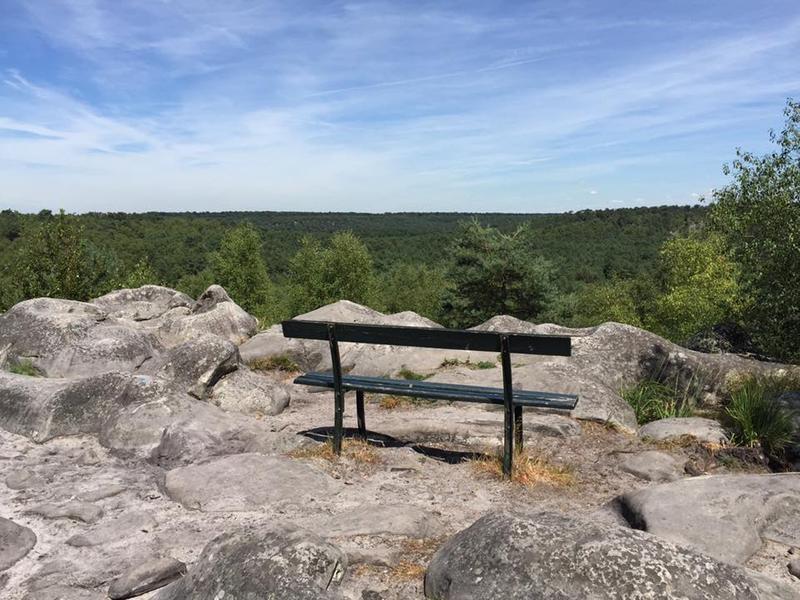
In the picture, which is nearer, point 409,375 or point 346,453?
point 346,453

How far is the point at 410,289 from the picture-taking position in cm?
6900

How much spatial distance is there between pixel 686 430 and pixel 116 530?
5.98m

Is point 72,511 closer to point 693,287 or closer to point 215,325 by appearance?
point 215,325

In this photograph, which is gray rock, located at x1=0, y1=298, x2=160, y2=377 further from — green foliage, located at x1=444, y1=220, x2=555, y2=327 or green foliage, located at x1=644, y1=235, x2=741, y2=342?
green foliage, located at x1=644, y1=235, x2=741, y2=342

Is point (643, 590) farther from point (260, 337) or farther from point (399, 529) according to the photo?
point (260, 337)

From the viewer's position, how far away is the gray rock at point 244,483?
540 centimetres

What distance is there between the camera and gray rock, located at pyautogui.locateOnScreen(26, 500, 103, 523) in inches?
208

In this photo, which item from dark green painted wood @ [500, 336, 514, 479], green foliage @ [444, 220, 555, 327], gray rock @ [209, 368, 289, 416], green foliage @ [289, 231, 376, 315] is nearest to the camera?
dark green painted wood @ [500, 336, 514, 479]

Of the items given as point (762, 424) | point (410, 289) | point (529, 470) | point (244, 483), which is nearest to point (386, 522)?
point (244, 483)

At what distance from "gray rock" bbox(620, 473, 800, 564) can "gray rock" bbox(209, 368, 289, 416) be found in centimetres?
517

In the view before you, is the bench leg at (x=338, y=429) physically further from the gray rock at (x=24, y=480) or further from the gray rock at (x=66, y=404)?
the gray rock at (x=24, y=480)

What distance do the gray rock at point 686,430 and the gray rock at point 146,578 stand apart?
17.4 ft

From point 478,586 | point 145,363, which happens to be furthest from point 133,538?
point 145,363

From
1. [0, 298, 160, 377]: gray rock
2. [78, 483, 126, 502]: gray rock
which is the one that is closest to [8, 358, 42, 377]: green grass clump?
[0, 298, 160, 377]: gray rock
